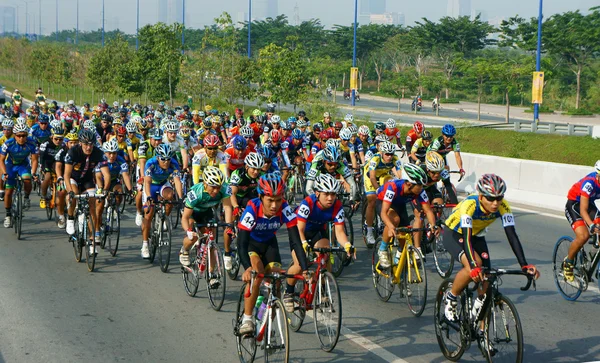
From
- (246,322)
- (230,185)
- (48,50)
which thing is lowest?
(246,322)

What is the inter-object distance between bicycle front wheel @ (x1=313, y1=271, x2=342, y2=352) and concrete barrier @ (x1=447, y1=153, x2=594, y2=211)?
36.3 feet

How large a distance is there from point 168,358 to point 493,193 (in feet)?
11.7

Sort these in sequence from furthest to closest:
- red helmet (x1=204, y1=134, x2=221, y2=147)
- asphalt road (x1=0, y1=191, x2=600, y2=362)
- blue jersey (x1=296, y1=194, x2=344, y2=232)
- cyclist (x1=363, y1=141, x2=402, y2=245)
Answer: cyclist (x1=363, y1=141, x2=402, y2=245) → red helmet (x1=204, y1=134, x2=221, y2=147) → blue jersey (x1=296, y1=194, x2=344, y2=232) → asphalt road (x1=0, y1=191, x2=600, y2=362)

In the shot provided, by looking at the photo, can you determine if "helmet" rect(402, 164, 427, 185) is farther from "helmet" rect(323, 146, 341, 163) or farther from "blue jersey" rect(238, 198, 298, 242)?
"blue jersey" rect(238, 198, 298, 242)

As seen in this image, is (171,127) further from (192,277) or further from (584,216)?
(584,216)

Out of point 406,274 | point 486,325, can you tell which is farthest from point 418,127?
point 486,325

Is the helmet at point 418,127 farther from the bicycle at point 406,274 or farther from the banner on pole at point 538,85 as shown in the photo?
the banner on pole at point 538,85

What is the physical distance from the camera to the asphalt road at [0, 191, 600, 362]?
759 cm

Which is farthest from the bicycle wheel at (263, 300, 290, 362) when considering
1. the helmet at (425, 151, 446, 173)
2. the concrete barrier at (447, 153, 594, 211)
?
the concrete barrier at (447, 153, 594, 211)

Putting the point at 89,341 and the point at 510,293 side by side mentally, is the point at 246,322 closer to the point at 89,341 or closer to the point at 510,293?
the point at 89,341

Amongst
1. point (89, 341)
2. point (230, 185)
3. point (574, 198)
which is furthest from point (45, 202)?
point (574, 198)

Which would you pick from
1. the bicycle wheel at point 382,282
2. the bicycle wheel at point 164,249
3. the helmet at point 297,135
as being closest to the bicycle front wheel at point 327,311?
the bicycle wheel at point 382,282

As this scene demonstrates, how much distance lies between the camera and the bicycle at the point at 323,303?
741 centimetres

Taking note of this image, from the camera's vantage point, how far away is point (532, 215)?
16938 millimetres
